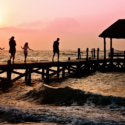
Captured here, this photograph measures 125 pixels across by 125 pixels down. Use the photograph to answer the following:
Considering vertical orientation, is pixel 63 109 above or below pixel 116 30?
below

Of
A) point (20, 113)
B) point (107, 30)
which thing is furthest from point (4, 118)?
point (107, 30)

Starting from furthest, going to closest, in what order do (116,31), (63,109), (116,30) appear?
(116,30) < (116,31) < (63,109)

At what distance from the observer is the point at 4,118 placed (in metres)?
7.89

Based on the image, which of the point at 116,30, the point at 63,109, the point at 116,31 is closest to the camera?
the point at 63,109

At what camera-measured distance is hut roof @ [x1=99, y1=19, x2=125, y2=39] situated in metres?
23.4

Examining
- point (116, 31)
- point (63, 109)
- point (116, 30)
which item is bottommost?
point (63, 109)

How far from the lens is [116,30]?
23.8 m

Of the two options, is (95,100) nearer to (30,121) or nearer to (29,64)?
(30,121)

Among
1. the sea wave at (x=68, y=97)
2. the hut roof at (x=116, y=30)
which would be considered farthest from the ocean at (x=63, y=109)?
the hut roof at (x=116, y=30)

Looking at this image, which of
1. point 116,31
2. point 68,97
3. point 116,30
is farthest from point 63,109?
point 116,30

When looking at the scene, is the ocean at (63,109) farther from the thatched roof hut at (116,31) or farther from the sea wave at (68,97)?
the thatched roof hut at (116,31)

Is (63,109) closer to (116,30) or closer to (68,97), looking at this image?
(68,97)

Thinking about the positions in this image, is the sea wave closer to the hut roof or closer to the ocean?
the ocean

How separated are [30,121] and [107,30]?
59.8 ft
